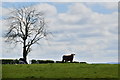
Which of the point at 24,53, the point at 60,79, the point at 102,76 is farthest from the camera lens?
the point at 24,53

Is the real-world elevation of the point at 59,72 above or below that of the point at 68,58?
above

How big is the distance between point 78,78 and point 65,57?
111 ft

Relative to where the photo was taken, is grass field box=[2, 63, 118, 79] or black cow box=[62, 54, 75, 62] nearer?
grass field box=[2, 63, 118, 79]

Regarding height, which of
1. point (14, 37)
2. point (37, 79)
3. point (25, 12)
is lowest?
point (37, 79)

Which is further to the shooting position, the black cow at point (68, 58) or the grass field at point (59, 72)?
the black cow at point (68, 58)

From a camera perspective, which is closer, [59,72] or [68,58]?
[59,72]

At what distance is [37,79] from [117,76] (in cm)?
693

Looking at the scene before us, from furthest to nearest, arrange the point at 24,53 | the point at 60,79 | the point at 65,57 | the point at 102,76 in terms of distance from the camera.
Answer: the point at 24,53, the point at 65,57, the point at 102,76, the point at 60,79

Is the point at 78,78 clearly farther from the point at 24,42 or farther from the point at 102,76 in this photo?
the point at 24,42

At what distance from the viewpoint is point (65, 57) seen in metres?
57.9

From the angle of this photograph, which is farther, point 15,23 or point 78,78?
point 15,23

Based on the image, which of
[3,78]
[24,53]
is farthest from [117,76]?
[24,53]

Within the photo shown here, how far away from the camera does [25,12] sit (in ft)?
227

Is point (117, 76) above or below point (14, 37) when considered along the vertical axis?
below
